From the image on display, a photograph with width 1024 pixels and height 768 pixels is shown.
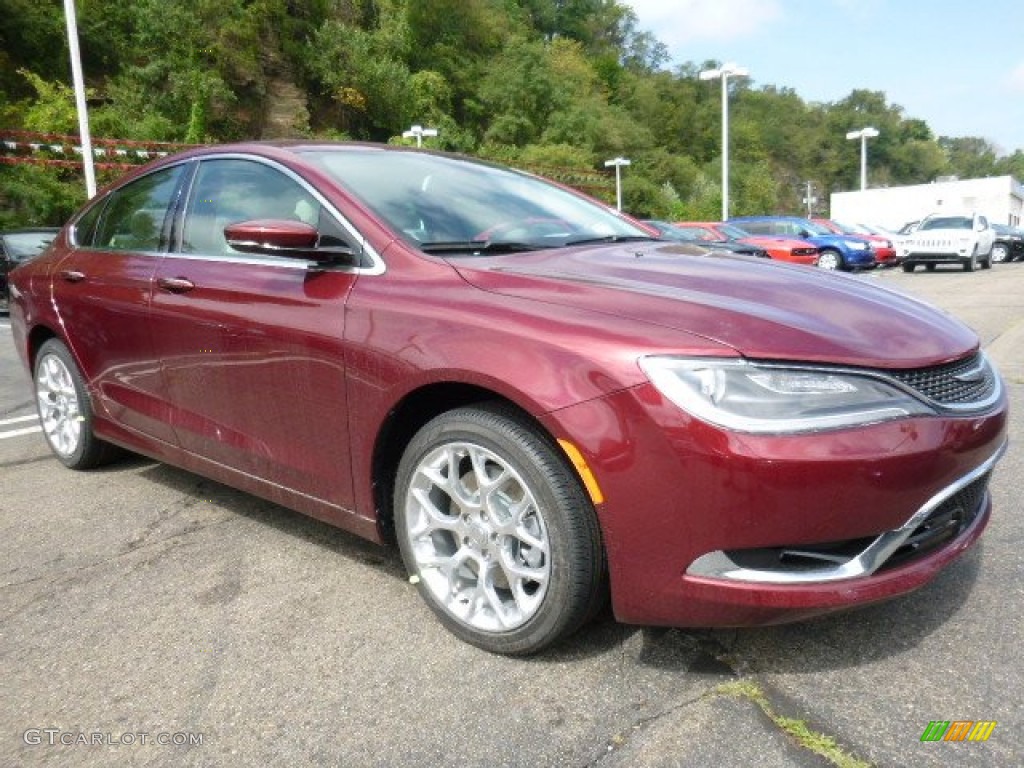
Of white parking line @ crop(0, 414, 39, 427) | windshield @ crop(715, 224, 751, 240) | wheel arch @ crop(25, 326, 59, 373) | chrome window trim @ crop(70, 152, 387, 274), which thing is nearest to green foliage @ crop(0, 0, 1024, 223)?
windshield @ crop(715, 224, 751, 240)

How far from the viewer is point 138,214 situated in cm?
367

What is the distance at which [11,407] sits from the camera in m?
6.16

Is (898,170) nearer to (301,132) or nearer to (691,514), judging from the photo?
(301,132)

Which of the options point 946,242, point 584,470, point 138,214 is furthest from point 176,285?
point 946,242

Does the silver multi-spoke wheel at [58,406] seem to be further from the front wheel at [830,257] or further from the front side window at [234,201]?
the front wheel at [830,257]

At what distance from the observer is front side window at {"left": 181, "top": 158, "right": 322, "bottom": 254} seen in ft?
9.54

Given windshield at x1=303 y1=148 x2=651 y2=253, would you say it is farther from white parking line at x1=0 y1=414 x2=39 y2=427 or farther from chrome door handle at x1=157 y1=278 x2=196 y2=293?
white parking line at x1=0 y1=414 x2=39 y2=427

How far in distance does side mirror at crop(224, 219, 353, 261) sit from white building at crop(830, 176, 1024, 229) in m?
50.1

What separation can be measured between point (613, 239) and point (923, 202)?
54.9 metres

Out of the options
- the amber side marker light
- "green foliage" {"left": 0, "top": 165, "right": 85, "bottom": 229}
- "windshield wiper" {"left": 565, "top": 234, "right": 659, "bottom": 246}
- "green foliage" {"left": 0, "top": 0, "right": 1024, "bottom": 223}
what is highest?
"green foliage" {"left": 0, "top": 0, "right": 1024, "bottom": 223}

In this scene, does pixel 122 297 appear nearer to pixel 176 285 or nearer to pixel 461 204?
pixel 176 285

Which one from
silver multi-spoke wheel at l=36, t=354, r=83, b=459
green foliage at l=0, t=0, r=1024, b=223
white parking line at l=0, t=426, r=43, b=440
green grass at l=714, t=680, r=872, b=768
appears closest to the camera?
green grass at l=714, t=680, r=872, b=768

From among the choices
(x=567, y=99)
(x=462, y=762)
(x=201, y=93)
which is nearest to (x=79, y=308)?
(x=462, y=762)

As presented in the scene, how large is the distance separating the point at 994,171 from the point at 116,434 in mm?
150938
